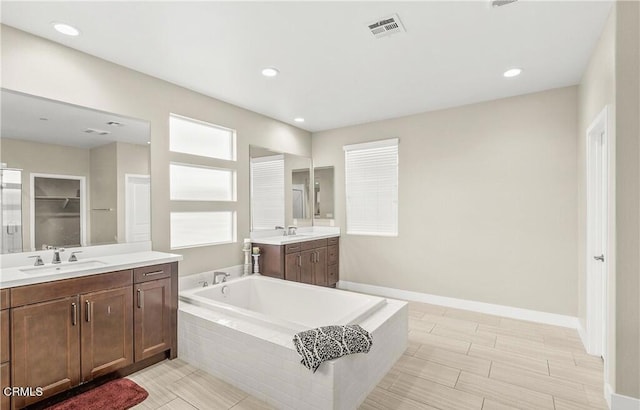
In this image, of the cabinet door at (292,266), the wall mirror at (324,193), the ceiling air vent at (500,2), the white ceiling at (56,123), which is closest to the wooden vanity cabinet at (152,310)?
the white ceiling at (56,123)

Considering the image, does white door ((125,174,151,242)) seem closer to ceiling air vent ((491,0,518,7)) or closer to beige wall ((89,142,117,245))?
beige wall ((89,142,117,245))

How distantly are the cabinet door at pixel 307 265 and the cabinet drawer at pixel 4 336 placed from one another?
2.81m

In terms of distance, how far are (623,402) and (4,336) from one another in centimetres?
375

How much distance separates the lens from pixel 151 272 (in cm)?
252

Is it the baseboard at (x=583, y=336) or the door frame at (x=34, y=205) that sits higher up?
the door frame at (x=34, y=205)

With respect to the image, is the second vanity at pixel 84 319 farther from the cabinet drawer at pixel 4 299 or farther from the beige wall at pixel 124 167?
the beige wall at pixel 124 167

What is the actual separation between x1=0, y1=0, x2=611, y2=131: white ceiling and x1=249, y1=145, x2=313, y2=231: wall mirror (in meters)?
0.97

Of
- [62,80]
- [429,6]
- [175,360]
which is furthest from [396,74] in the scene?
[175,360]

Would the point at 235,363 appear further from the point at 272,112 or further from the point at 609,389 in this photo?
the point at 272,112

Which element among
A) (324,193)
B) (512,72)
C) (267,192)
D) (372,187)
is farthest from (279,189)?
(512,72)

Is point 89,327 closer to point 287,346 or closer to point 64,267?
point 64,267

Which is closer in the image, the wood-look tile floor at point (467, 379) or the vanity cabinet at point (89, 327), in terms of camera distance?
the vanity cabinet at point (89, 327)

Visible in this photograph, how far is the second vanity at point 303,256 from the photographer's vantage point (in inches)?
150

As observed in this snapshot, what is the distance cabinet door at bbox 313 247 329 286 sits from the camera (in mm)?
4429
